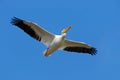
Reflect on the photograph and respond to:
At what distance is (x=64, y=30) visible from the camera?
82250 millimetres

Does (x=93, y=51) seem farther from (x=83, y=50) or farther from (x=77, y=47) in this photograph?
(x=77, y=47)

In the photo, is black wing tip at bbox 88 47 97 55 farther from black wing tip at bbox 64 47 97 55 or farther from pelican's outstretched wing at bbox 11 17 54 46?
pelican's outstretched wing at bbox 11 17 54 46

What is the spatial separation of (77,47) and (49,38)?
1.90 metres

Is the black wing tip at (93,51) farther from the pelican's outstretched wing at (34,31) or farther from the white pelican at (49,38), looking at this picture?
the pelican's outstretched wing at (34,31)

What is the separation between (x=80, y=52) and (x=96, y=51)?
3.37ft

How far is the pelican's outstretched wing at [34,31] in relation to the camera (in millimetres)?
81062

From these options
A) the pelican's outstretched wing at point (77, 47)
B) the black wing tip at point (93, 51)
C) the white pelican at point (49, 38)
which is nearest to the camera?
the white pelican at point (49, 38)

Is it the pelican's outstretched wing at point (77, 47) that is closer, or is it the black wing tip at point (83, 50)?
the pelican's outstretched wing at point (77, 47)

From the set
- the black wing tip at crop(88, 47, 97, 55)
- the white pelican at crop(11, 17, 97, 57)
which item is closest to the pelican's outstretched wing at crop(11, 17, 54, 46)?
the white pelican at crop(11, 17, 97, 57)

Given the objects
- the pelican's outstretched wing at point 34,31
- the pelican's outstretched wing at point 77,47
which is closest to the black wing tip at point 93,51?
the pelican's outstretched wing at point 77,47

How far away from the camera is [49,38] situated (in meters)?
81.4

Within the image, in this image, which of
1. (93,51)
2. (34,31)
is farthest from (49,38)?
(93,51)

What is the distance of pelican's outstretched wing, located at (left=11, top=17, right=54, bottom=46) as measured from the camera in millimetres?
81062

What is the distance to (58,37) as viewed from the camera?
3194 inches
